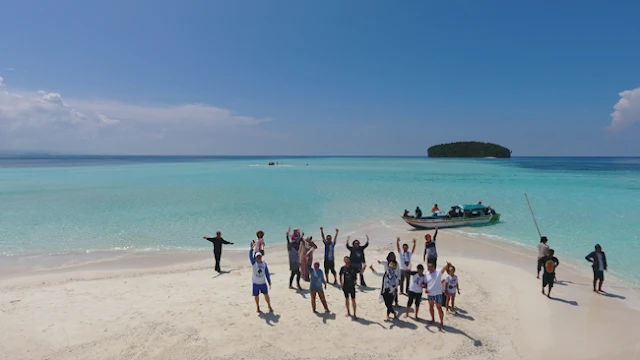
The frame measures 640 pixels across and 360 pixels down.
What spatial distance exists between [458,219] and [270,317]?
16.4 meters

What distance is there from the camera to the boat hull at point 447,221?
20.7 m

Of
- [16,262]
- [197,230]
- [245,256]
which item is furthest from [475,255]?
[16,262]

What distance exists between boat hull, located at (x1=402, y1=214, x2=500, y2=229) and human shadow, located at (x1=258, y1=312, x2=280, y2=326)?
13885 millimetres

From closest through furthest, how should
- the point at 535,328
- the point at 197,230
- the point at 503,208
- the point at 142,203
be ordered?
the point at 535,328, the point at 197,230, the point at 503,208, the point at 142,203

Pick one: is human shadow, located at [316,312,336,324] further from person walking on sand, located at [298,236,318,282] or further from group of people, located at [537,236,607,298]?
group of people, located at [537,236,607,298]

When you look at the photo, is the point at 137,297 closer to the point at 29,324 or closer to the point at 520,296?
the point at 29,324

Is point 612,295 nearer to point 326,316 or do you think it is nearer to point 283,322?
point 326,316

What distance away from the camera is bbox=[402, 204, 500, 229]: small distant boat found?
67.9ft

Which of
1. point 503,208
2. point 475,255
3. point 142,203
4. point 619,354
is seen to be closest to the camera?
point 619,354

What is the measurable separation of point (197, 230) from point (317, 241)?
298 inches

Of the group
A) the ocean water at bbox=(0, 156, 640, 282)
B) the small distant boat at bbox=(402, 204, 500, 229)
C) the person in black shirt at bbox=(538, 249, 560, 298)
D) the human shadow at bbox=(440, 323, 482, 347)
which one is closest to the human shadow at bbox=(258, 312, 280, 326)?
the human shadow at bbox=(440, 323, 482, 347)

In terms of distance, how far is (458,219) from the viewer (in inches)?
846

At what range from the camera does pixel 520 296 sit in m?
10.2

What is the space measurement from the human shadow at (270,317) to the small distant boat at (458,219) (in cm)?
1388
